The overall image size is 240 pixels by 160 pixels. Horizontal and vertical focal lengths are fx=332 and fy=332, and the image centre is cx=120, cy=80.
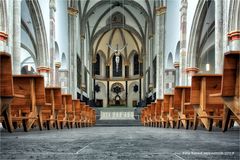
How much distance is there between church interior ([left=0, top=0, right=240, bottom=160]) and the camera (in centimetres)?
302

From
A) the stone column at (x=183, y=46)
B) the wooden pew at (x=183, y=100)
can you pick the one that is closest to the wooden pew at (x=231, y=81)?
the wooden pew at (x=183, y=100)

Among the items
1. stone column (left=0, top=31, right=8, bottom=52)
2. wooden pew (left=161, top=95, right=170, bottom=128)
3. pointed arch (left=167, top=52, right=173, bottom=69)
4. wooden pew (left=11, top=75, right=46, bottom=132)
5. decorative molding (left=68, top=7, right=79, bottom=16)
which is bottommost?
wooden pew (left=161, top=95, right=170, bottom=128)

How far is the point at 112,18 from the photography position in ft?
108

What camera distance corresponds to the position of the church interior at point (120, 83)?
302 cm

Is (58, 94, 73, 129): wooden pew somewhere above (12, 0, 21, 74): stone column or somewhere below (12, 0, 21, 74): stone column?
below

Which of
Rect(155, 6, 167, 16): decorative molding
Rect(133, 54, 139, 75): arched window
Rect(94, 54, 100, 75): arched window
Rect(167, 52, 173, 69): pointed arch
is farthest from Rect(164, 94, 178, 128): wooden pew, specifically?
Rect(94, 54, 100, 75): arched window

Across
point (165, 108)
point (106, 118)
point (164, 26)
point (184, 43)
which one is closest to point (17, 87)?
point (165, 108)

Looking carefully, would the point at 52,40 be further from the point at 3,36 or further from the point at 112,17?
the point at 112,17

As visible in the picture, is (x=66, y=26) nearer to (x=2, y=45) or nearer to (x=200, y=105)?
(x=2, y=45)

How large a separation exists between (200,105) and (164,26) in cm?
1607

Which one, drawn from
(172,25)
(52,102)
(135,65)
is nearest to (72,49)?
(172,25)

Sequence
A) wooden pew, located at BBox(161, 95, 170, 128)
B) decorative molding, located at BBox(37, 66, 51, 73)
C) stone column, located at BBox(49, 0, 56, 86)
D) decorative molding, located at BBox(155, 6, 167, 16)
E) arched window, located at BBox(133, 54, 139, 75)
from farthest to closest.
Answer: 1. arched window, located at BBox(133, 54, 139, 75)
2. decorative molding, located at BBox(155, 6, 167, 16)
3. stone column, located at BBox(49, 0, 56, 86)
4. decorative molding, located at BBox(37, 66, 51, 73)
5. wooden pew, located at BBox(161, 95, 170, 128)

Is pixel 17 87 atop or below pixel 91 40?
below

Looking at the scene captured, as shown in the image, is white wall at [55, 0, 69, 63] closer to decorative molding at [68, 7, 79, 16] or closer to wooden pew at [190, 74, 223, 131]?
decorative molding at [68, 7, 79, 16]
